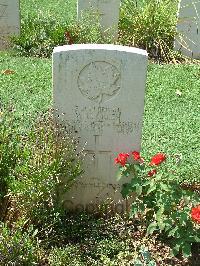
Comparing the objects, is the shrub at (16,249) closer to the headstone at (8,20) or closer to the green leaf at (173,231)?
the green leaf at (173,231)

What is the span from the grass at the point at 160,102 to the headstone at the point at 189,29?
0.67m

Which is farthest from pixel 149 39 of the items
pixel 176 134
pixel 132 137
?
pixel 132 137

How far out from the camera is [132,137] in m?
4.11

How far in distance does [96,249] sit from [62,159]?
720 mm

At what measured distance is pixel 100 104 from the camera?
13.1ft

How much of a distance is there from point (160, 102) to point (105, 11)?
2447mm

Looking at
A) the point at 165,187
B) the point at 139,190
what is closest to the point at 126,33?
the point at 139,190

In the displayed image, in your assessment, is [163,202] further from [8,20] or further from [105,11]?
[8,20]

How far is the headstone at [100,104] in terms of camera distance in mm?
3832

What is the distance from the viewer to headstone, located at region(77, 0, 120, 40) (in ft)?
26.6

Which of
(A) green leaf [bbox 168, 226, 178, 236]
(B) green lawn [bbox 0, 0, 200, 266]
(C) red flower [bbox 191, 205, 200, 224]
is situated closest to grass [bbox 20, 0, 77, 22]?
(B) green lawn [bbox 0, 0, 200, 266]

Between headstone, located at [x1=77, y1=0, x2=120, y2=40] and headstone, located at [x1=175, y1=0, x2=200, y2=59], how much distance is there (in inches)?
39.1

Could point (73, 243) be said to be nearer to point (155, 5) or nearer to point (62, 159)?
point (62, 159)

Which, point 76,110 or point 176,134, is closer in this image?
point 76,110
